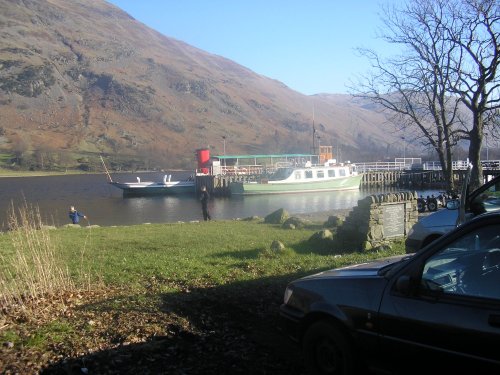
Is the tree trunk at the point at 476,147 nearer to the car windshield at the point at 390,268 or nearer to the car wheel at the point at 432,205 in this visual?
the car wheel at the point at 432,205

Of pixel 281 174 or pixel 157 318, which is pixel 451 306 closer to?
pixel 157 318

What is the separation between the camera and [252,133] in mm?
185625

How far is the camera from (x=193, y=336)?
5559 millimetres

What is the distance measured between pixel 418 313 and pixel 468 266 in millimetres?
528

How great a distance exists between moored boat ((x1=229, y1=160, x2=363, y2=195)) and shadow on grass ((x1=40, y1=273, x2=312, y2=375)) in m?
51.5

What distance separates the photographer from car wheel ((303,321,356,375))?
4.11 metres

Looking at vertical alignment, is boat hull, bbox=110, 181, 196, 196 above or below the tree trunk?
below

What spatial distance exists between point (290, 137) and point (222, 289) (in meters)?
186

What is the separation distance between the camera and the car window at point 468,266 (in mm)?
3547

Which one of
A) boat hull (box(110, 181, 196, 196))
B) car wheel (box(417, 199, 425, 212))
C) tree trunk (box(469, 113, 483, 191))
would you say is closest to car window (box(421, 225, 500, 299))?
tree trunk (box(469, 113, 483, 191))

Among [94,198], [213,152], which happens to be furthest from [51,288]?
[213,152]

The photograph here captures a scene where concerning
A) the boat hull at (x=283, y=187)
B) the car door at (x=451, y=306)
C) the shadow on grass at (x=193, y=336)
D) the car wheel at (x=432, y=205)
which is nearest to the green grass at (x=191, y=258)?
the shadow on grass at (x=193, y=336)

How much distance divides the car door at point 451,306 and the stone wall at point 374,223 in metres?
7.76

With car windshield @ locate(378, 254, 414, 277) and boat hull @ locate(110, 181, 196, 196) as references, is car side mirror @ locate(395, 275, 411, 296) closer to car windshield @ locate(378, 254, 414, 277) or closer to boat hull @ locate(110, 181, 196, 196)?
car windshield @ locate(378, 254, 414, 277)
